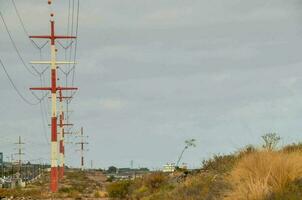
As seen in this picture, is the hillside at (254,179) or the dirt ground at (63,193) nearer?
the hillside at (254,179)

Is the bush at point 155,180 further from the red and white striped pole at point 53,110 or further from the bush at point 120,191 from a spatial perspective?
the red and white striped pole at point 53,110

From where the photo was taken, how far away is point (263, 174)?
22.8 m

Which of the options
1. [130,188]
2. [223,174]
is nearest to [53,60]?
[130,188]

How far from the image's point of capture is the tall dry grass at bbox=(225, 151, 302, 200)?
21.2 meters

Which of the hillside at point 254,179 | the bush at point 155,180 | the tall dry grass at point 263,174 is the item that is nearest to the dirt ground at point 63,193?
the bush at point 155,180

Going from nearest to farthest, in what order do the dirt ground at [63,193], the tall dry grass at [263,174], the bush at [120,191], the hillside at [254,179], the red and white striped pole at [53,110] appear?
the hillside at [254,179]
the tall dry grass at [263,174]
the bush at [120,191]
the dirt ground at [63,193]
the red and white striped pole at [53,110]

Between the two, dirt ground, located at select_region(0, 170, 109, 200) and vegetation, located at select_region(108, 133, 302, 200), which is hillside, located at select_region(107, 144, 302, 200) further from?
dirt ground, located at select_region(0, 170, 109, 200)

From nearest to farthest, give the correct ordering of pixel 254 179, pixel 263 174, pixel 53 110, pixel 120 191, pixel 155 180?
pixel 254 179 → pixel 263 174 → pixel 155 180 → pixel 120 191 → pixel 53 110

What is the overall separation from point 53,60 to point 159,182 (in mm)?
24616

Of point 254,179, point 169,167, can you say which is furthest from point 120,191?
point 254,179

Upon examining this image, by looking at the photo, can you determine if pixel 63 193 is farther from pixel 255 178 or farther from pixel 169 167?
pixel 255 178

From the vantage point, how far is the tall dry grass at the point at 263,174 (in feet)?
69.6

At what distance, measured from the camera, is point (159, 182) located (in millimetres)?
46375

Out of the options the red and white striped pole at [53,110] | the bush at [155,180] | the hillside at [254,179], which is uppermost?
the red and white striped pole at [53,110]
